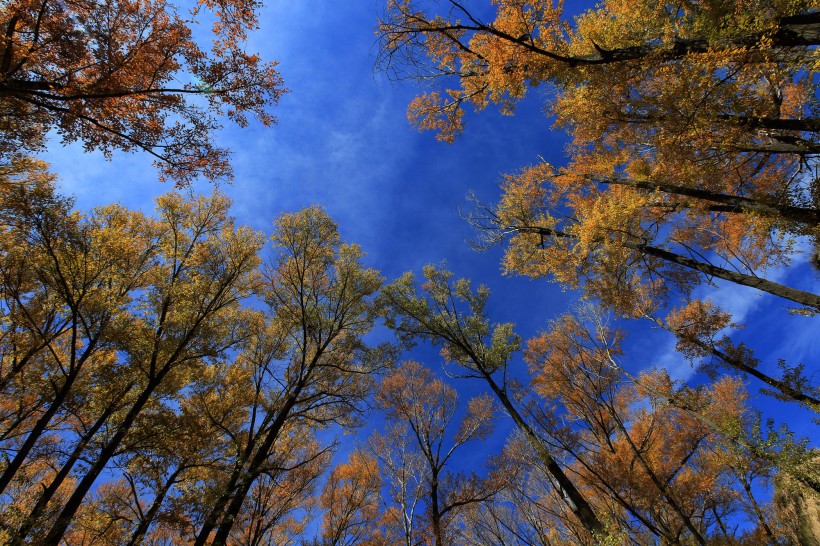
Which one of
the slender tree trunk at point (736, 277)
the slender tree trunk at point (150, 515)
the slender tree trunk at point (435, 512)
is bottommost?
the slender tree trunk at point (150, 515)

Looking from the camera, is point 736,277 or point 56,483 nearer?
point 56,483

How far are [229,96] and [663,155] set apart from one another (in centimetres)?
877

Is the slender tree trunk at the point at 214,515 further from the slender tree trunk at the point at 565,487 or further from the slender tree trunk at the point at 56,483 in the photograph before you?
the slender tree trunk at the point at 565,487

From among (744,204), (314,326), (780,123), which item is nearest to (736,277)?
(744,204)

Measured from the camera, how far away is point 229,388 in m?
10.1

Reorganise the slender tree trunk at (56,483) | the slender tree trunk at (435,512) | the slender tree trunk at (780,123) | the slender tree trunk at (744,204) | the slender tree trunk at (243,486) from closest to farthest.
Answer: the slender tree trunk at (56,483) → the slender tree trunk at (780,123) → the slender tree trunk at (744,204) → the slender tree trunk at (243,486) → the slender tree trunk at (435,512)

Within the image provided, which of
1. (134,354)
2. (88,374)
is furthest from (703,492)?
(88,374)

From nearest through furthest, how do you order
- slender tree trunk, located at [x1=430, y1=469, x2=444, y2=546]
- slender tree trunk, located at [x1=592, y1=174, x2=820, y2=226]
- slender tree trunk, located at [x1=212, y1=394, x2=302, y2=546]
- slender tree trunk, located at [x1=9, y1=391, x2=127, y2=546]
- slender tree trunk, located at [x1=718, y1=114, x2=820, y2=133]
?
slender tree trunk, located at [x1=9, y1=391, x2=127, y2=546] < slender tree trunk, located at [x1=718, y1=114, x2=820, y2=133] < slender tree trunk, located at [x1=592, y1=174, x2=820, y2=226] < slender tree trunk, located at [x1=212, y1=394, x2=302, y2=546] < slender tree trunk, located at [x1=430, y1=469, x2=444, y2=546]

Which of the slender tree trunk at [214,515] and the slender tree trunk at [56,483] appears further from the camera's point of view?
the slender tree trunk at [214,515]

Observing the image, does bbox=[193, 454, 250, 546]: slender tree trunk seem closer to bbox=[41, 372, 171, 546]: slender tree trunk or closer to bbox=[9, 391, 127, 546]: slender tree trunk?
bbox=[41, 372, 171, 546]: slender tree trunk

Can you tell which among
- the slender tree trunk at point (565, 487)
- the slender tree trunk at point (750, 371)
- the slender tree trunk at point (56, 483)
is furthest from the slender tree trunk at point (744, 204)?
the slender tree trunk at point (56, 483)

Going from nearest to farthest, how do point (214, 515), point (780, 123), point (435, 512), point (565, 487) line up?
point (780, 123), point (214, 515), point (565, 487), point (435, 512)

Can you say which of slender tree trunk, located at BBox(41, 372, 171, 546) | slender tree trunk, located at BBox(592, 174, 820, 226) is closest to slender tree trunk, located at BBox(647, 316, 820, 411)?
slender tree trunk, located at BBox(592, 174, 820, 226)

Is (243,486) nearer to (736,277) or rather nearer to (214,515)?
(214,515)
